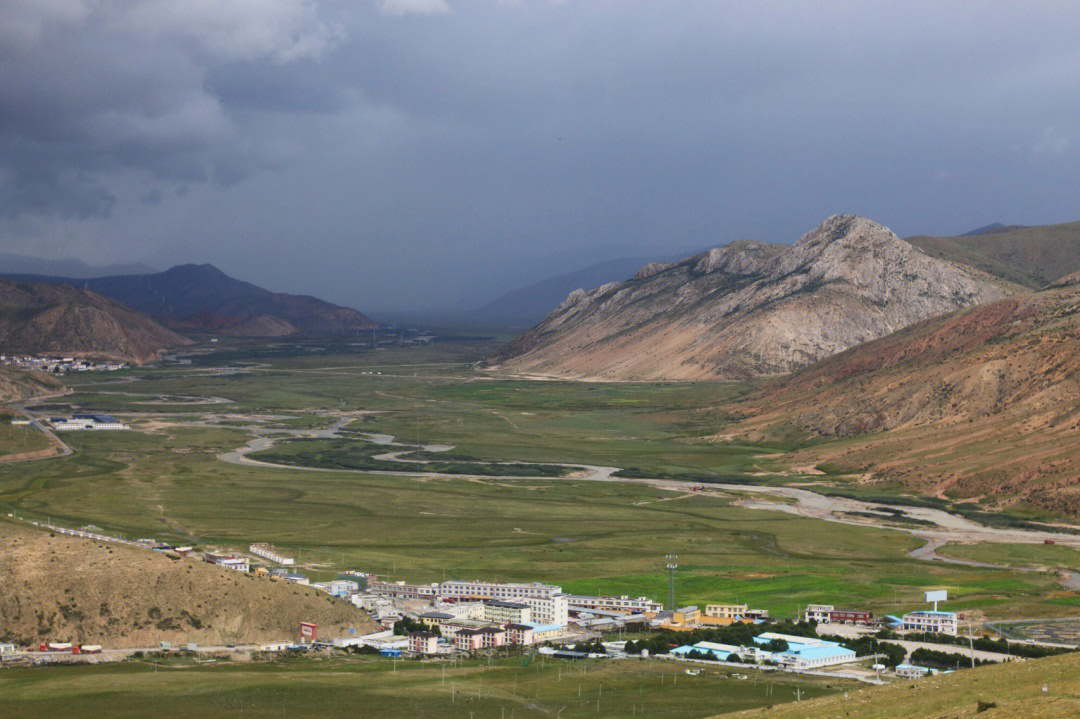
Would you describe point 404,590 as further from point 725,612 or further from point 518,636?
point 725,612

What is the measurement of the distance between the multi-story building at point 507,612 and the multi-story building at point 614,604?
4.44 meters

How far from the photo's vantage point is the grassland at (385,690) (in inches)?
2685

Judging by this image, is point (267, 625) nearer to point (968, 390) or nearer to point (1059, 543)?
point (1059, 543)

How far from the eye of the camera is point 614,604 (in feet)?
318

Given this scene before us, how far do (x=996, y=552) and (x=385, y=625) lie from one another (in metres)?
62.3

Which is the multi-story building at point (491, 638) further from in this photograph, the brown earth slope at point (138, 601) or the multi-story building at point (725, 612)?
the multi-story building at point (725, 612)

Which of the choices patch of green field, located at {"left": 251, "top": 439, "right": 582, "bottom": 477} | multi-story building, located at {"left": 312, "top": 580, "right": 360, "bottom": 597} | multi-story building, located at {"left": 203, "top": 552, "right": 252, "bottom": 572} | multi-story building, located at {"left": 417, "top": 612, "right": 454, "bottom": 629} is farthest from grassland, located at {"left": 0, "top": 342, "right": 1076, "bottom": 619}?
multi-story building, located at {"left": 417, "top": 612, "right": 454, "bottom": 629}

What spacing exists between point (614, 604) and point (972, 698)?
1795 inches

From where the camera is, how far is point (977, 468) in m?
164

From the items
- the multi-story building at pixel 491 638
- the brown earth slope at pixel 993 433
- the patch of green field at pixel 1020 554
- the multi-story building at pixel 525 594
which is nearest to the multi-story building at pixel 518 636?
the multi-story building at pixel 491 638

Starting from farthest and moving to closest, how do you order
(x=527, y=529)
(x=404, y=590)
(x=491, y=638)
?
(x=527, y=529) → (x=404, y=590) → (x=491, y=638)

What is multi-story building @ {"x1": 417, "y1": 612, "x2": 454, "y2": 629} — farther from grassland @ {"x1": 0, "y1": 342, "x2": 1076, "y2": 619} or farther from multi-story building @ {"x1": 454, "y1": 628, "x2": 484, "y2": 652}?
grassland @ {"x1": 0, "y1": 342, "x2": 1076, "y2": 619}

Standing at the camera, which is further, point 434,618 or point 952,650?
point 434,618

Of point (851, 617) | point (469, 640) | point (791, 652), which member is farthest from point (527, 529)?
point (791, 652)
